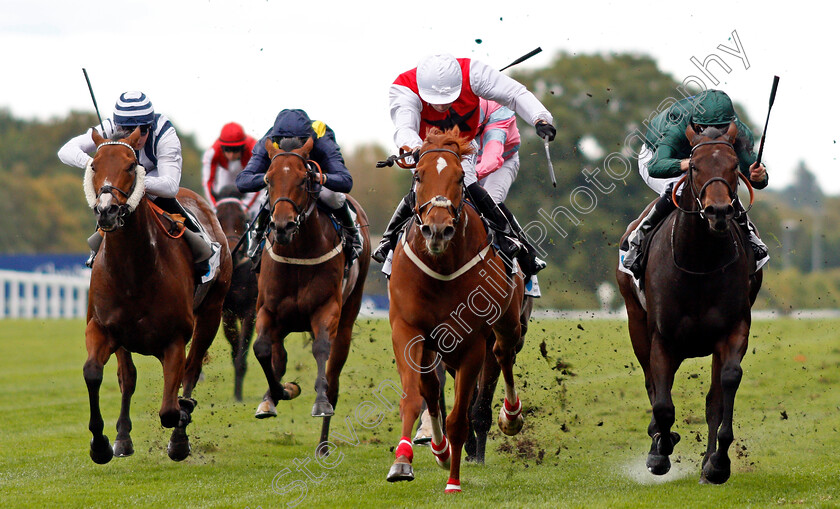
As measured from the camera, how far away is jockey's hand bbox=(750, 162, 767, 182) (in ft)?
22.6

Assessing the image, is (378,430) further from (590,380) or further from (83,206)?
(83,206)

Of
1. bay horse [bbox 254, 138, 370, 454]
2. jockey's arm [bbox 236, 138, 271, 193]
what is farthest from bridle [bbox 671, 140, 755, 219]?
jockey's arm [bbox 236, 138, 271, 193]

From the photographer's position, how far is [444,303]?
6535mm

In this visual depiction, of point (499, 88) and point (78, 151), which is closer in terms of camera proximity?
point (78, 151)

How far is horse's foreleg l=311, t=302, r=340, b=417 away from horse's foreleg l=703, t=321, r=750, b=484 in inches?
110

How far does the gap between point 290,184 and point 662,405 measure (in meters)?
3.06

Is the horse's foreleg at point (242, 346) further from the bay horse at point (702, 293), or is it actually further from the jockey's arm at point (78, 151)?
the bay horse at point (702, 293)

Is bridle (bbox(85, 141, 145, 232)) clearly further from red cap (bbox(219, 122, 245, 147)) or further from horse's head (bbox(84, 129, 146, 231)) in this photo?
red cap (bbox(219, 122, 245, 147))

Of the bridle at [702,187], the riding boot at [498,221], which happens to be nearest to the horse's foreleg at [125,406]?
the riding boot at [498,221]

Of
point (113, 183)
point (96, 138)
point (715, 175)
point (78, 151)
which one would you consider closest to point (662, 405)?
point (715, 175)

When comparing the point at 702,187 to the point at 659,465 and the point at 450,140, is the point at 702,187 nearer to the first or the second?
the point at 450,140

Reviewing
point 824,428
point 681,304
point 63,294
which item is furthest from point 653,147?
point 63,294

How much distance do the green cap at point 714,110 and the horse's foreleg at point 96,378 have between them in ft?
14.0

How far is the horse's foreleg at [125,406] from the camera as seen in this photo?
8047 mm
